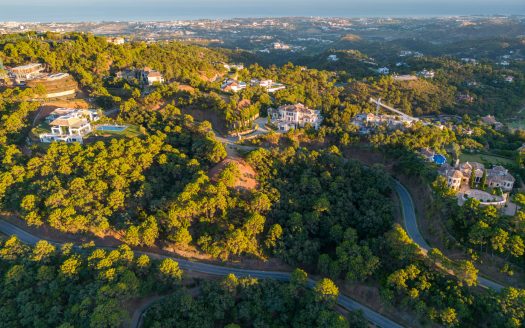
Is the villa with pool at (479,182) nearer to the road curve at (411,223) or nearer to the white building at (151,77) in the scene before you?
the road curve at (411,223)

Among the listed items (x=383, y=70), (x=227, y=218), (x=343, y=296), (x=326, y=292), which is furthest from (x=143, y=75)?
(x=383, y=70)

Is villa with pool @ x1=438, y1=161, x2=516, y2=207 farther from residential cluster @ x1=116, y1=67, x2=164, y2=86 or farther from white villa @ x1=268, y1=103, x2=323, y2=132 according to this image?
residential cluster @ x1=116, y1=67, x2=164, y2=86

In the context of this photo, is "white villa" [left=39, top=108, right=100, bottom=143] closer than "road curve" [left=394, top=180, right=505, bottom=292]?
No

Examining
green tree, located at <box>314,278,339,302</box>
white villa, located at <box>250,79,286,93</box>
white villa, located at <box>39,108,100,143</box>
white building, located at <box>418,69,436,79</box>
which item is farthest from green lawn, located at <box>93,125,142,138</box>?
white building, located at <box>418,69,436,79</box>

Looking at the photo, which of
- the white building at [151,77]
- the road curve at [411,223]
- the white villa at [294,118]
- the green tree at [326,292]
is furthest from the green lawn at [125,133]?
the road curve at [411,223]

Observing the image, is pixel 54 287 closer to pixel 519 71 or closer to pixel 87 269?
pixel 87 269

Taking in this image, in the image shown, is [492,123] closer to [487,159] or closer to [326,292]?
[487,159]
